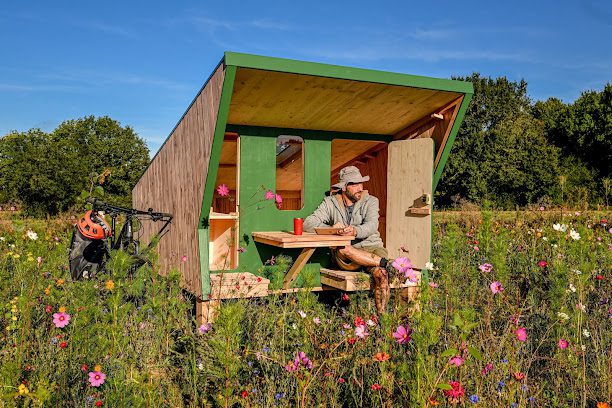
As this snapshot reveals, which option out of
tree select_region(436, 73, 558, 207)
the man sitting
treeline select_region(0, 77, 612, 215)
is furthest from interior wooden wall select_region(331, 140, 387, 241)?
tree select_region(436, 73, 558, 207)

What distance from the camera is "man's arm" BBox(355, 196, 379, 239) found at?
587 cm

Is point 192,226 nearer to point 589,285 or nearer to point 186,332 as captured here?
point 186,332

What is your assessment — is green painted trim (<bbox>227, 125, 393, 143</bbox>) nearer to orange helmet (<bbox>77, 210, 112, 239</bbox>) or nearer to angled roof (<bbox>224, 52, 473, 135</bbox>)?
angled roof (<bbox>224, 52, 473, 135</bbox>)

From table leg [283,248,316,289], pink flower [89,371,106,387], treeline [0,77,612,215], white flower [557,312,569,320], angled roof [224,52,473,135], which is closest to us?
pink flower [89,371,106,387]

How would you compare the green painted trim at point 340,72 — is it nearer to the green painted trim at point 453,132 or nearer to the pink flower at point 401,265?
the green painted trim at point 453,132

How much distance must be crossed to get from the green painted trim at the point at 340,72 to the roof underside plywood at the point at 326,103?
0.09m

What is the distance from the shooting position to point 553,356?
3.39m

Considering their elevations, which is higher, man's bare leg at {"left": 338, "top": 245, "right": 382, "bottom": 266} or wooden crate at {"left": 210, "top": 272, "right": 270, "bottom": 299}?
man's bare leg at {"left": 338, "top": 245, "right": 382, "bottom": 266}

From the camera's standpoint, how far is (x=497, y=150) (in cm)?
3112

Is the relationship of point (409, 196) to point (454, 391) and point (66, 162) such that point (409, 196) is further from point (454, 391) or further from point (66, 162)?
point (66, 162)

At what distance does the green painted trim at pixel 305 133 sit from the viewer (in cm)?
590

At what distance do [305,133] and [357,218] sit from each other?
3.80ft

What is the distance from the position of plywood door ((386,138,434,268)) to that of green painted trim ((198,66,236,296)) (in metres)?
2.42

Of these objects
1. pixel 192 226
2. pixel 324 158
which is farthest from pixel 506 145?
pixel 192 226
